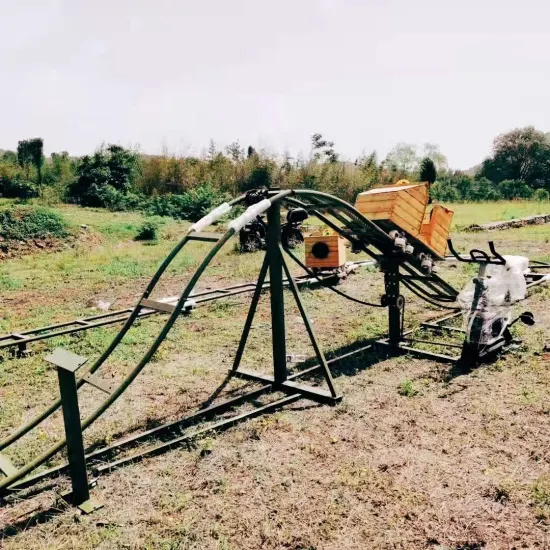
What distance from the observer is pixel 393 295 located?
5.68m

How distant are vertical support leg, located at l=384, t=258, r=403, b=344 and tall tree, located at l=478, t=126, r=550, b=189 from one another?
40.6 metres

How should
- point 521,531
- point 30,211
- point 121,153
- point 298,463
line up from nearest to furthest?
point 521,531
point 298,463
point 30,211
point 121,153

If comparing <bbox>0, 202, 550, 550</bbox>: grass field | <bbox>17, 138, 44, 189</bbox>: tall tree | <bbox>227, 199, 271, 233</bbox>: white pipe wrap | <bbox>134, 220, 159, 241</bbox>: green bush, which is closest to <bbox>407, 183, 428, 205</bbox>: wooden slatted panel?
<bbox>0, 202, 550, 550</bbox>: grass field

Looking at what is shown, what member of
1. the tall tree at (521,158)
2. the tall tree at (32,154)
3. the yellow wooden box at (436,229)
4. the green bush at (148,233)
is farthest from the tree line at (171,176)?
the yellow wooden box at (436,229)

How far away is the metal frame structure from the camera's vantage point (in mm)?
3357

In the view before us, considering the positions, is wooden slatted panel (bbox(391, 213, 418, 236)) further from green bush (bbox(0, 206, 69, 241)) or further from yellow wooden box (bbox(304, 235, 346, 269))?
green bush (bbox(0, 206, 69, 241))

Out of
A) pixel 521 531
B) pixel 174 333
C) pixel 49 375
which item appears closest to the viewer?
pixel 521 531

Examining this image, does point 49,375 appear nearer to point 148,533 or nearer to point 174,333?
point 174,333

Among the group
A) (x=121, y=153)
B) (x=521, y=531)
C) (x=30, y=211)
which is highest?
(x=121, y=153)

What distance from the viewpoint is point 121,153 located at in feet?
86.2

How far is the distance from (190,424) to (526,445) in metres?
2.47

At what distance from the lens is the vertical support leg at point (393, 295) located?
554 centimetres

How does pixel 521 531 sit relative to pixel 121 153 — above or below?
below

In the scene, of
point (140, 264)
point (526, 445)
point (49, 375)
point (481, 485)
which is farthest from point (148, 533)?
point (140, 264)
